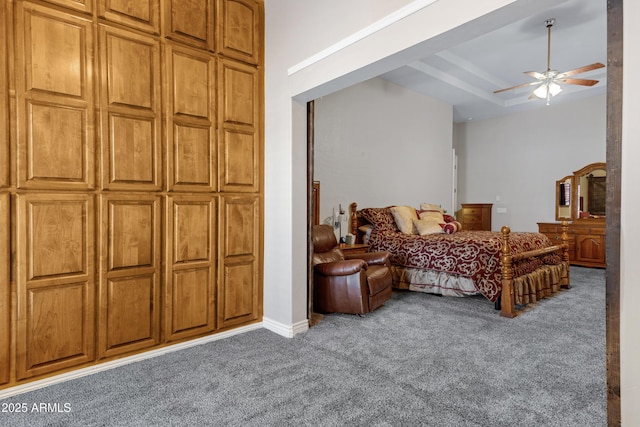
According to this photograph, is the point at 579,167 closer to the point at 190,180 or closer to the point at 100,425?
the point at 190,180

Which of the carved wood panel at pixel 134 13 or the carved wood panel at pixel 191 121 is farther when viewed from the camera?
the carved wood panel at pixel 191 121

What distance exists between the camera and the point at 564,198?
6918mm

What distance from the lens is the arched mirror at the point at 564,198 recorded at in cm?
685

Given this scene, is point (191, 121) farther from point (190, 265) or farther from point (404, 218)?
point (404, 218)

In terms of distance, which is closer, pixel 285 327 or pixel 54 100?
A: pixel 54 100

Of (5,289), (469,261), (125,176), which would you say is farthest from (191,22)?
(469,261)

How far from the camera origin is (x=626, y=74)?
1.36m

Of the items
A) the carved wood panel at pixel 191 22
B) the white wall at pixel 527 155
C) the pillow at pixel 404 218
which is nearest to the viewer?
the carved wood panel at pixel 191 22

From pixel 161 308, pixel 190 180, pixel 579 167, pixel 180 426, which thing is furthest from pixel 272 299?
pixel 579 167

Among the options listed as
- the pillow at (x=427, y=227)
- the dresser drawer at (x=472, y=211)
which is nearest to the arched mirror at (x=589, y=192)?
the dresser drawer at (x=472, y=211)

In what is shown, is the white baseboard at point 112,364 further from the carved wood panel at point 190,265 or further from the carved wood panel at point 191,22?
the carved wood panel at point 191,22

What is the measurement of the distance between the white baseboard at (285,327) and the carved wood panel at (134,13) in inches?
97.6

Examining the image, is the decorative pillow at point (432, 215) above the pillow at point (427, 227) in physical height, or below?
above

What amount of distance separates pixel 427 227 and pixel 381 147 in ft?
5.20
